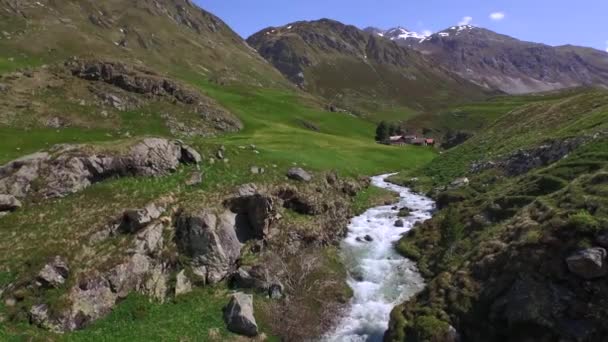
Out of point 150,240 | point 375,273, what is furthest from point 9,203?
point 375,273

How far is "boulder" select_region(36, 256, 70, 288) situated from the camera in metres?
29.9

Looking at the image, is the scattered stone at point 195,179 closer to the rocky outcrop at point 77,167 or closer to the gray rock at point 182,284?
the rocky outcrop at point 77,167

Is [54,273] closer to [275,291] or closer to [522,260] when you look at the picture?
[275,291]

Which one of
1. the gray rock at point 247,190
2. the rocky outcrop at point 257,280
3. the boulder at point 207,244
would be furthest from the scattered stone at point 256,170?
the rocky outcrop at point 257,280

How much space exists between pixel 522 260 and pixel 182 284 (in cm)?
2291

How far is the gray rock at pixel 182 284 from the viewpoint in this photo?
33.1m

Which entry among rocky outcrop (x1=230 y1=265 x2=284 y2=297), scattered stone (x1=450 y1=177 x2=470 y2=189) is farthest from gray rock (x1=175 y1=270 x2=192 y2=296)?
scattered stone (x1=450 y1=177 x2=470 y2=189)

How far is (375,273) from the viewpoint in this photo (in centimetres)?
4000

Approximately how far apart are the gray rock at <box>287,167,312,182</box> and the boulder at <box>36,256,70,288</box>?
933 inches

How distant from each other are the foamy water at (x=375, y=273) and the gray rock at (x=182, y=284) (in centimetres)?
1047

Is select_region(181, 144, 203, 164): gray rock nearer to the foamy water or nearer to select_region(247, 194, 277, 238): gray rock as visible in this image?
select_region(247, 194, 277, 238): gray rock

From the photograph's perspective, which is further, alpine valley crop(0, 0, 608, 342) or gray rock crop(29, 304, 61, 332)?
alpine valley crop(0, 0, 608, 342)

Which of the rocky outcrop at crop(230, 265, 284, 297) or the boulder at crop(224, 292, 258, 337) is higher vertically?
the rocky outcrop at crop(230, 265, 284, 297)

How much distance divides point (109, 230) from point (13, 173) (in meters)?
10.8
